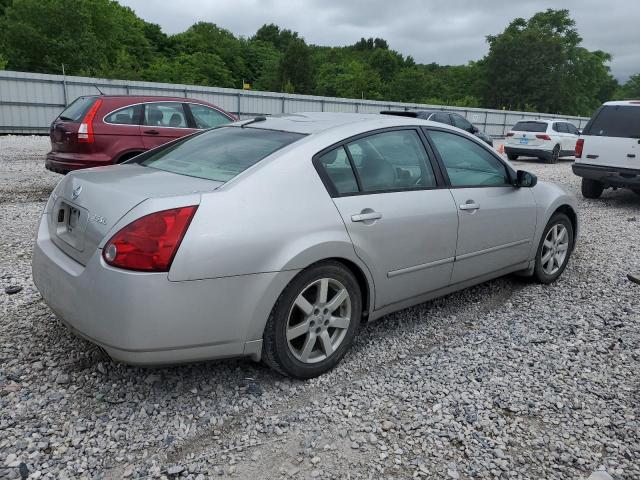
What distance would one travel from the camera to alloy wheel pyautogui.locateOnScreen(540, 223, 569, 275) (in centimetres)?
498

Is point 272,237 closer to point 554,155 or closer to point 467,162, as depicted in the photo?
point 467,162

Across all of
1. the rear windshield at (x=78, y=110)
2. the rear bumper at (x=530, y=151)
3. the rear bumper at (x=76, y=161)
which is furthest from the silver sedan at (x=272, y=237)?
the rear bumper at (x=530, y=151)

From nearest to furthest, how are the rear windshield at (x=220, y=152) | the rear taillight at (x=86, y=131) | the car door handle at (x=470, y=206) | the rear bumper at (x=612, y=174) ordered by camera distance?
the rear windshield at (x=220, y=152) < the car door handle at (x=470, y=206) < the rear taillight at (x=86, y=131) < the rear bumper at (x=612, y=174)

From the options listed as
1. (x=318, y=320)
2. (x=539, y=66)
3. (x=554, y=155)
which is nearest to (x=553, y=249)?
(x=318, y=320)

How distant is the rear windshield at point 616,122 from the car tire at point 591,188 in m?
1.09

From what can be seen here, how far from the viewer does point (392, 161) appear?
3613 mm

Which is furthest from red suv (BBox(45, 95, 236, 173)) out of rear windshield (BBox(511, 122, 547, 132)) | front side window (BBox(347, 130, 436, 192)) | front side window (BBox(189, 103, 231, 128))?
rear windshield (BBox(511, 122, 547, 132))

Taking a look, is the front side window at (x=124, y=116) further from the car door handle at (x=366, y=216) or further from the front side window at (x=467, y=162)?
the car door handle at (x=366, y=216)

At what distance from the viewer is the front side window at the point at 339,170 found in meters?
3.21

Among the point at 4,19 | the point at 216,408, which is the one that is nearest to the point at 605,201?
the point at 216,408

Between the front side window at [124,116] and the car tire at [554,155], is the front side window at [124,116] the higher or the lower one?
the higher one

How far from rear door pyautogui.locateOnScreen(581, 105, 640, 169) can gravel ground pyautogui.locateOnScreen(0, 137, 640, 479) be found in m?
6.13

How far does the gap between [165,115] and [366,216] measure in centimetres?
678

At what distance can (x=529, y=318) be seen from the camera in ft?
14.0
